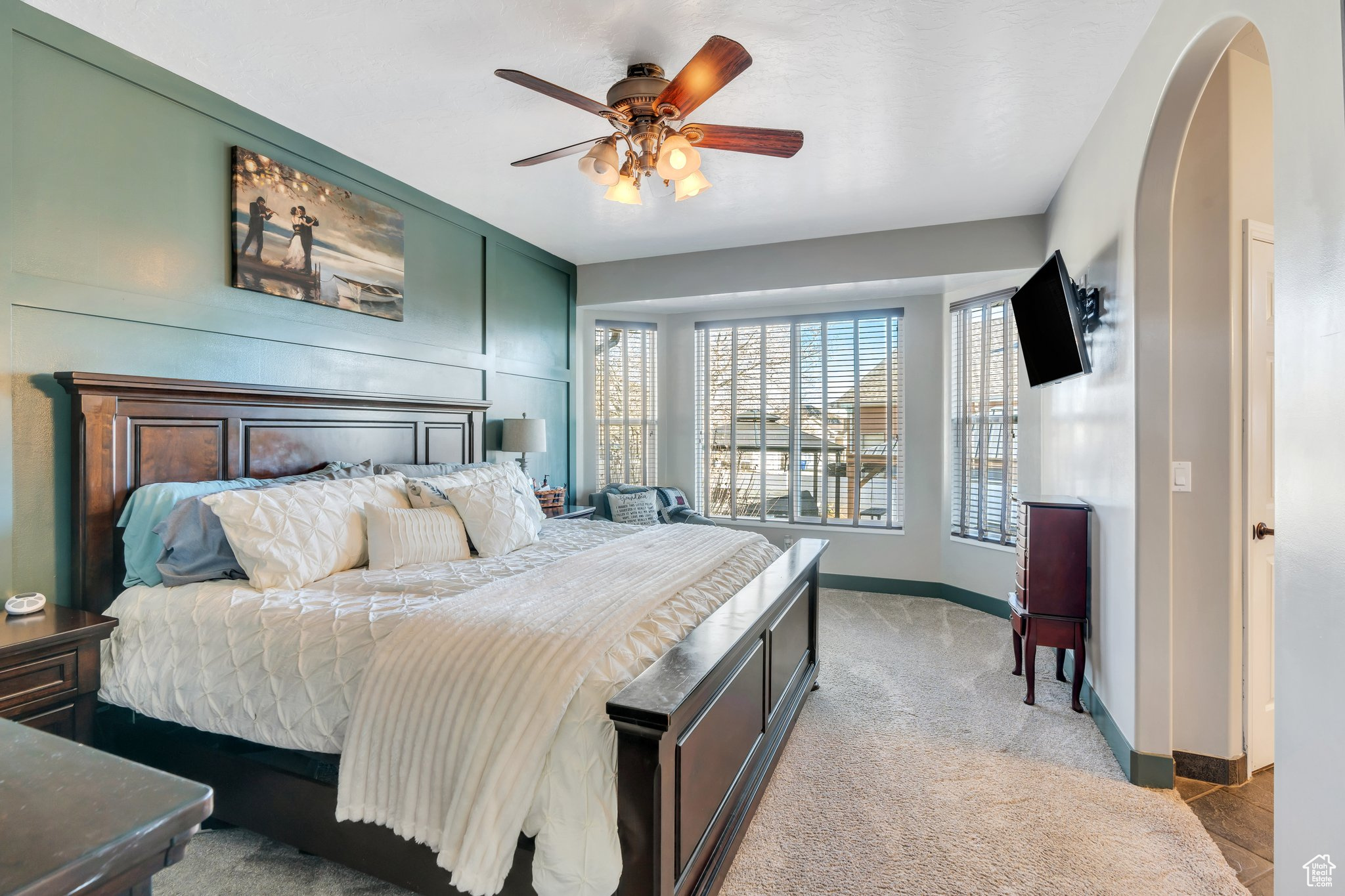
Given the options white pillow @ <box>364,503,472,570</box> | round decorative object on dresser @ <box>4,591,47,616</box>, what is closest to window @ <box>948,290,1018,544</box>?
white pillow @ <box>364,503,472,570</box>

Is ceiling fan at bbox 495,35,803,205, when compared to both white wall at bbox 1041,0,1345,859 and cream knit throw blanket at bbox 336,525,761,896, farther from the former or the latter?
cream knit throw blanket at bbox 336,525,761,896

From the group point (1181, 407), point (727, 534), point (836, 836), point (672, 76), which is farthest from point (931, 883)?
point (672, 76)

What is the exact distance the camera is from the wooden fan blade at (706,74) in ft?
6.02

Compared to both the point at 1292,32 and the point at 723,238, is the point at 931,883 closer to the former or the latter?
the point at 1292,32

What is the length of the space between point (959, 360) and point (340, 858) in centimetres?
479

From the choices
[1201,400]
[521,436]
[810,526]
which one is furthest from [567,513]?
[1201,400]

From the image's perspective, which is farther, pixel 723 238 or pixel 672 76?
pixel 723 238

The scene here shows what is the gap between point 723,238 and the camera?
15.0 feet

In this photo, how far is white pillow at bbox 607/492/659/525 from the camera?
16.5 feet

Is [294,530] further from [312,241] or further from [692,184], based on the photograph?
[692,184]

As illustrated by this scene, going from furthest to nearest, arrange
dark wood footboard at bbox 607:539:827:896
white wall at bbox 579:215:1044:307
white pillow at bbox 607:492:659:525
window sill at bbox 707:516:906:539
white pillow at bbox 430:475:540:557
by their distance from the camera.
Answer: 1. window sill at bbox 707:516:906:539
2. white pillow at bbox 607:492:659:525
3. white wall at bbox 579:215:1044:307
4. white pillow at bbox 430:475:540:557
5. dark wood footboard at bbox 607:539:827:896

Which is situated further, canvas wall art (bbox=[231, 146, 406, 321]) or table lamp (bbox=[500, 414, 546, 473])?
table lamp (bbox=[500, 414, 546, 473])

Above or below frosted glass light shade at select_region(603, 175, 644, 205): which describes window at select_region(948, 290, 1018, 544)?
below

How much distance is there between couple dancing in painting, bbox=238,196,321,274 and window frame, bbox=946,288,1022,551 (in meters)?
4.12
